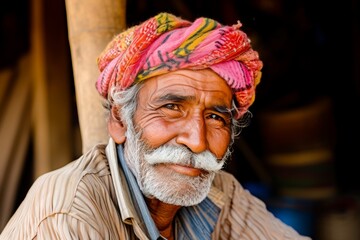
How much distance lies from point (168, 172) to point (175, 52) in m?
0.39

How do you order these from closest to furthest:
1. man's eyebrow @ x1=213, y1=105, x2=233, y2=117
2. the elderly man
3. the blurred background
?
the elderly man → man's eyebrow @ x1=213, y1=105, x2=233, y2=117 → the blurred background

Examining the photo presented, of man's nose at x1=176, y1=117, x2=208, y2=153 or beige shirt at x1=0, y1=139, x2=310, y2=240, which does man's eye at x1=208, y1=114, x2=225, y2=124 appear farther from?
beige shirt at x1=0, y1=139, x2=310, y2=240

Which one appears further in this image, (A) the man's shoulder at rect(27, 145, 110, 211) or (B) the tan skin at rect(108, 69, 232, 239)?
(B) the tan skin at rect(108, 69, 232, 239)

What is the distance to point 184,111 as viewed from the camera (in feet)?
6.22

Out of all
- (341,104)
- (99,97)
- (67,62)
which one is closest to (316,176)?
(341,104)

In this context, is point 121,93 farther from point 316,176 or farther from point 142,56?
point 316,176

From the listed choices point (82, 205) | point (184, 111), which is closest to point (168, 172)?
point (184, 111)

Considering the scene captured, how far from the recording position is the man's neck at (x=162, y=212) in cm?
→ 201

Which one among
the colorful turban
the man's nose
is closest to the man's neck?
the man's nose

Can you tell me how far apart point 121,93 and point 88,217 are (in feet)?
1.51

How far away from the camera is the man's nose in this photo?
1833mm

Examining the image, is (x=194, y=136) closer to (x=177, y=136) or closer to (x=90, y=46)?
(x=177, y=136)

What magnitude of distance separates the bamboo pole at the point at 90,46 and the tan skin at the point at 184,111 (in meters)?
0.34

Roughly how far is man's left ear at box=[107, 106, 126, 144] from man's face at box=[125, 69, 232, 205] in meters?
0.07
